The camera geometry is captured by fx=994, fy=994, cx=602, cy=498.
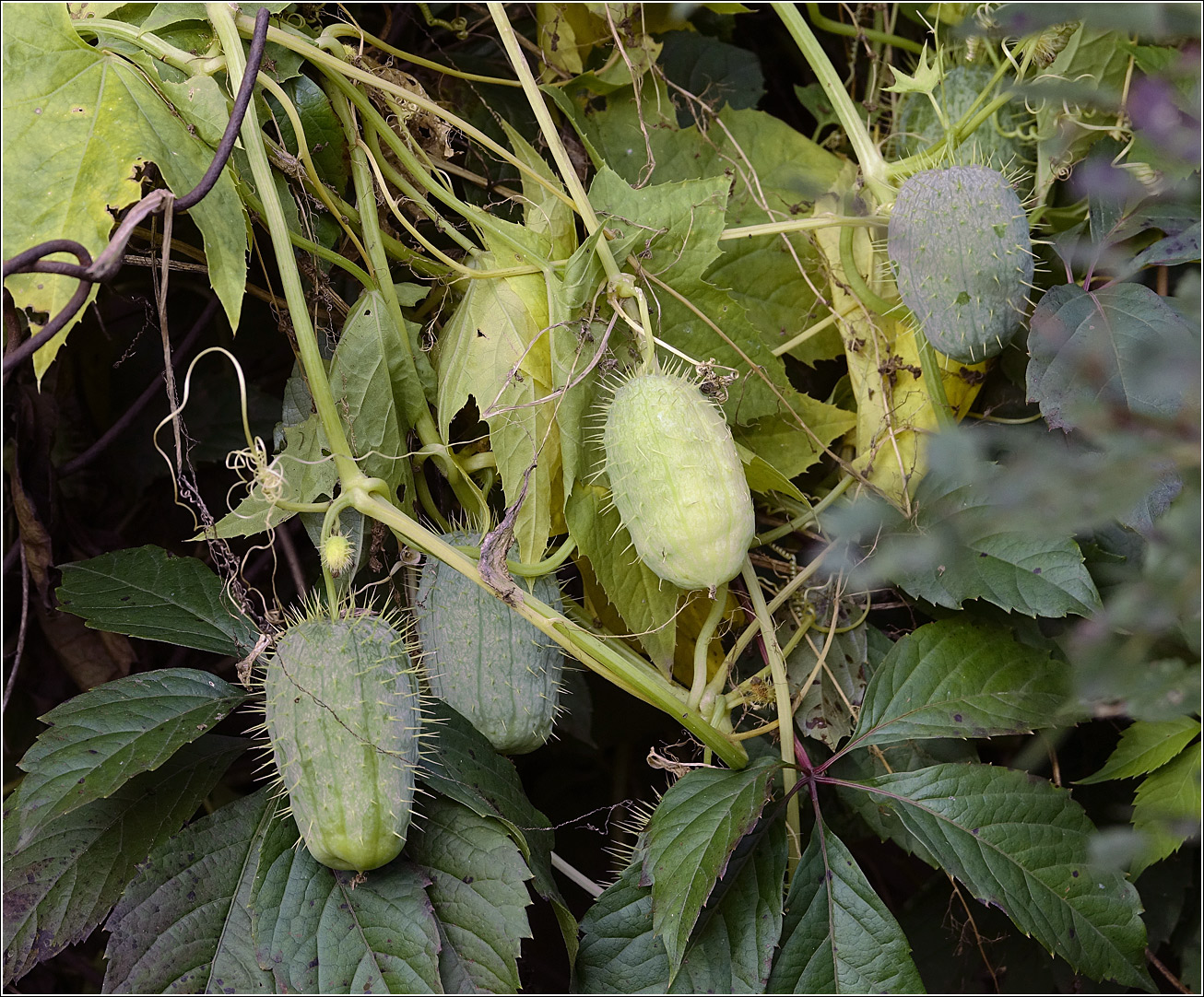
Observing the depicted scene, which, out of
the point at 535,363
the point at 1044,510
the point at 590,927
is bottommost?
the point at 590,927

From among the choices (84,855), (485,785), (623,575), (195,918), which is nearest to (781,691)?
(623,575)

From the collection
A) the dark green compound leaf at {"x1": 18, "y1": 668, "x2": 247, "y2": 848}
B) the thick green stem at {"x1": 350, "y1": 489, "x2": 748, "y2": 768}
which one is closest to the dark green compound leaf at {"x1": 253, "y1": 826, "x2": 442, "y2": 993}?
the dark green compound leaf at {"x1": 18, "y1": 668, "x2": 247, "y2": 848}

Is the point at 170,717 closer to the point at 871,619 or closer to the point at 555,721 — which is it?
the point at 555,721

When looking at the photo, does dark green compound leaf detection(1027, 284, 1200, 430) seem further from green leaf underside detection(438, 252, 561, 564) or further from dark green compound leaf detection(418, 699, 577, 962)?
dark green compound leaf detection(418, 699, 577, 962)

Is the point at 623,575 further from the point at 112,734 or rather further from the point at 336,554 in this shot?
the point at 112,734

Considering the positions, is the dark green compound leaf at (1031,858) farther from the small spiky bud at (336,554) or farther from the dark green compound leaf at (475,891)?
the small spiky bud at (336,554)

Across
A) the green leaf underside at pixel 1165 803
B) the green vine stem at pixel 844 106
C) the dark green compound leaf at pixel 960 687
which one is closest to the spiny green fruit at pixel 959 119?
the green vine stem at pixel 844 106

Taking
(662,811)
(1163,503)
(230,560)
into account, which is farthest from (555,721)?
(1163,503)
